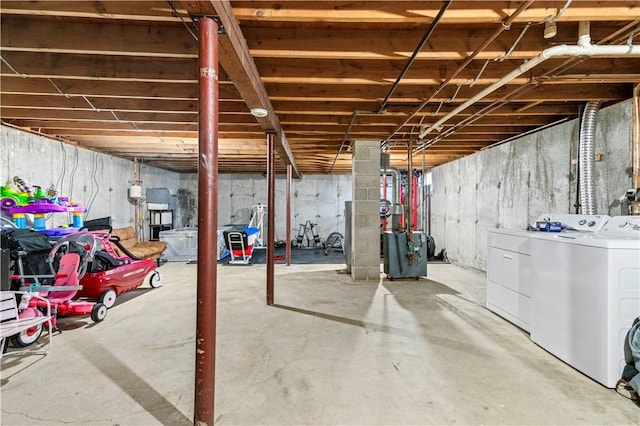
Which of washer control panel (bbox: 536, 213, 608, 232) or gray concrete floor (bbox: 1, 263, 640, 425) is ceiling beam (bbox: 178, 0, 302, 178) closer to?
gray concrete floor (bbox: 1, 263, 640, 425)

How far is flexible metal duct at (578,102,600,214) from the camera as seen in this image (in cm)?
315

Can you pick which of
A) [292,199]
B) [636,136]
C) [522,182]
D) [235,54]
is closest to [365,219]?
[522,182]

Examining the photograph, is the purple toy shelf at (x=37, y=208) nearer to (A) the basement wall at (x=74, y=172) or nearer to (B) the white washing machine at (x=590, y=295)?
(A) the basement wall at (x=74, y=172)

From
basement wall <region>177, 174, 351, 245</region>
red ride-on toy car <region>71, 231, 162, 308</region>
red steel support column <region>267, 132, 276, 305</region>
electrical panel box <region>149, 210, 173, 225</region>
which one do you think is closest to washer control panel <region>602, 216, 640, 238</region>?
red steel support column <region>267, 132, 276, 305</region>

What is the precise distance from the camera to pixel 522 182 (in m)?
4.74

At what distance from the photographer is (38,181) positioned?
4531 mm

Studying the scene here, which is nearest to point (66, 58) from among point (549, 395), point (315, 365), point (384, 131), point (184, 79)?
point (184, 79)

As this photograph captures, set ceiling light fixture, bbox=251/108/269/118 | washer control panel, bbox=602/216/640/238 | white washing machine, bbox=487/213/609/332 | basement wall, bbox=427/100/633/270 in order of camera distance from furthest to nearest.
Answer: basement wall, bbox=427/100/633/270, ceiling light fixture, bbox=251/108/269/118, white washing machine, bbox=487/213/609/332, washer control panel, bbox=602/216/640/238

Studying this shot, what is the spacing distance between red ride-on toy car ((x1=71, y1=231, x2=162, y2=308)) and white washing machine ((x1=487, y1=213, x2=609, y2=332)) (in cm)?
437

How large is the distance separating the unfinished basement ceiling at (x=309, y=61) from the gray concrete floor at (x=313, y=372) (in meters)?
2.21

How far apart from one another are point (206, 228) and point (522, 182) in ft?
16.4

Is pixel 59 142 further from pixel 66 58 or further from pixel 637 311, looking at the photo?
pixel 637 311

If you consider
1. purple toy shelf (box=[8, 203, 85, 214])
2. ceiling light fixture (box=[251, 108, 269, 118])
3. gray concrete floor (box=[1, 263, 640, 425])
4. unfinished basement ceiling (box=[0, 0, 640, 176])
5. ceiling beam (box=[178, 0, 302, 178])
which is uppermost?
unfinished basement ceiling (box=[0, 0, 640, 176])

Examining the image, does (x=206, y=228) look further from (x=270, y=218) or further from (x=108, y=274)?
(x=108, y=274)
